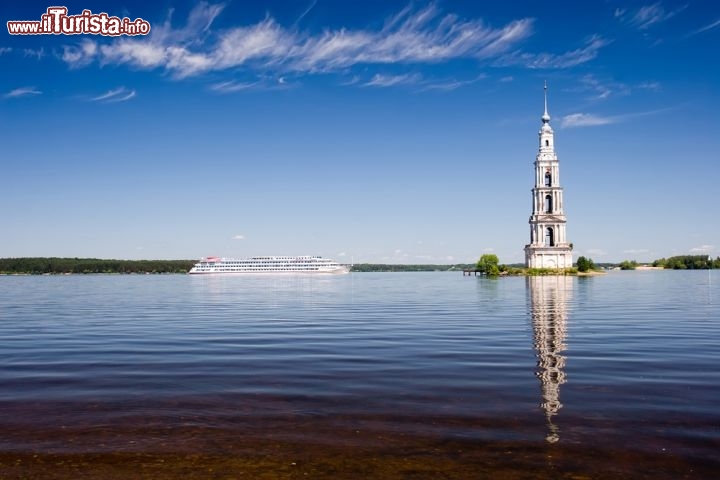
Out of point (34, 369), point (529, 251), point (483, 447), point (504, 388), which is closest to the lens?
point (483, 447)

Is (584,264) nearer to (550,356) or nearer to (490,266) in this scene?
(490,266)

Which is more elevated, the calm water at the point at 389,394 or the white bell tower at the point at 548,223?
the white bell tower at the point at 548,223

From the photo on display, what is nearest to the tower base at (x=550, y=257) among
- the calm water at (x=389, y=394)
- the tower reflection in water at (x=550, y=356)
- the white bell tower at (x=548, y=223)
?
the white bell tower at (x=548, y=223)

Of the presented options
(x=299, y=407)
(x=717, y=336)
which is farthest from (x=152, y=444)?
(x=717, y=336)

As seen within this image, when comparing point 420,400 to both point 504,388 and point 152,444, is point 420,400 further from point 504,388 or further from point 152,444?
point 152,444

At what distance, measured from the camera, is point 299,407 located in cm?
1598

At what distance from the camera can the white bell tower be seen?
189 meters

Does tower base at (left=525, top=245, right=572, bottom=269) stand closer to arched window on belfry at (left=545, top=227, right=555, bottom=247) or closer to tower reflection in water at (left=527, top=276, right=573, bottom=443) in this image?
arched window on belfry at (left=545, top=227, right=555, bottom=247)

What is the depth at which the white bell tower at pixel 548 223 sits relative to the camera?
189 m

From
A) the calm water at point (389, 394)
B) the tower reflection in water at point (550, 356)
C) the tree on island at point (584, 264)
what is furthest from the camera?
the tree on island at point (584, 264)

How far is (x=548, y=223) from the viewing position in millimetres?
192625

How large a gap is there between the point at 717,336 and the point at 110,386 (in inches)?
1105

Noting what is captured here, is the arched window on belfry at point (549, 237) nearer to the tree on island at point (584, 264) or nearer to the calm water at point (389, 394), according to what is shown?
the tree on island at point (584, 264)

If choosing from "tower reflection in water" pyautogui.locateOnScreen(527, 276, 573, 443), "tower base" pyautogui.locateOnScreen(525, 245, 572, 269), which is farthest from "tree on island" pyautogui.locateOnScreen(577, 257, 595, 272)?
"tower reflection in water" pyautogui.locateOnScreen(527, 276, 573, 443)
